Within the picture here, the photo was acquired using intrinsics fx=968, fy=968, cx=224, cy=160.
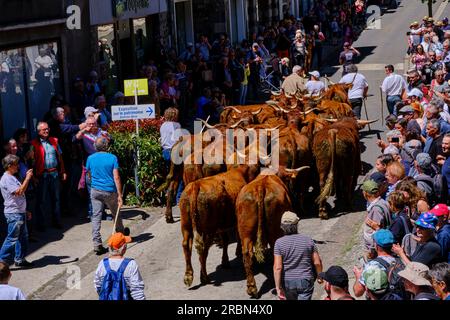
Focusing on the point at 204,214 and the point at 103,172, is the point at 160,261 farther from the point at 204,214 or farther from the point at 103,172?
the point at 204,214

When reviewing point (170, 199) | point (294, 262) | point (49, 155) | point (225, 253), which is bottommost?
point (225, 253)

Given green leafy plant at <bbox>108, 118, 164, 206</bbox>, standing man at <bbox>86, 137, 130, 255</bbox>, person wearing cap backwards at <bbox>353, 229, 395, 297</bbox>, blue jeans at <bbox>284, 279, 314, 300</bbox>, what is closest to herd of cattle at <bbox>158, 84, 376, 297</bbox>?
green leafy plant at <bbox>108, 118, 164, 206</bbox>

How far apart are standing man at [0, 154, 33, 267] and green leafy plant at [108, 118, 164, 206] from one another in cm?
355

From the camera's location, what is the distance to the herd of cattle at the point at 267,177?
1281 cm

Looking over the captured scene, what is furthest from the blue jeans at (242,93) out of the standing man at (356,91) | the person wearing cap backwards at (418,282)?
the person wearing cap backwards at (418,282)

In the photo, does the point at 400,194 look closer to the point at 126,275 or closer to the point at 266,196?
the point at 266,196

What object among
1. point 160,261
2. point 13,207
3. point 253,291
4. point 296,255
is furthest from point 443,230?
point 13,207

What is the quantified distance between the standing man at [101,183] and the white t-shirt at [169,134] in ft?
8.31

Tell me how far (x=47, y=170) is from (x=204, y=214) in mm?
4091

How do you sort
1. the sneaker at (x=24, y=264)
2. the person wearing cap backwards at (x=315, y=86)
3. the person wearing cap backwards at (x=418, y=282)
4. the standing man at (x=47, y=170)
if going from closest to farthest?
1. the person wearing cap backwards at (x=418, y=282)
2. the sneaker at (x=24, y=264)
3. the standing man at (x=47, y=170)
4. the person wearing cap backwards at (x=315, y=86)

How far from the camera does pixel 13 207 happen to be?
46.9ft

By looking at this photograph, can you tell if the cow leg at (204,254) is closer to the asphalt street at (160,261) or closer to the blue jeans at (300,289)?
the asphalt street at (160,261)

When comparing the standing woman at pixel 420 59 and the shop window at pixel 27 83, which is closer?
the shop window at pixel 27 83

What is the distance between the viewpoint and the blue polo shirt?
15.0 m
